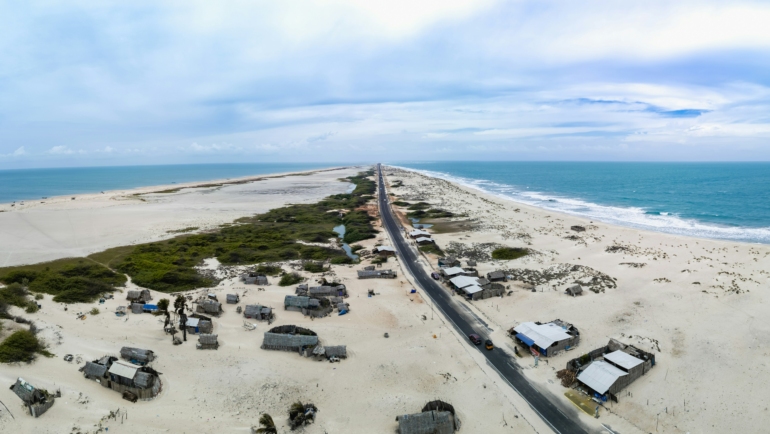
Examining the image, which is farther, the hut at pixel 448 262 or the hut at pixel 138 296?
the hut at pixel 448 262

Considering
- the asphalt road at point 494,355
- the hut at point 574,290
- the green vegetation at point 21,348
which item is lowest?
the asphalt road at point 494,355

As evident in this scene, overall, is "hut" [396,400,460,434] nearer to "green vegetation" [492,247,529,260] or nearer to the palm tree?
the palm tree

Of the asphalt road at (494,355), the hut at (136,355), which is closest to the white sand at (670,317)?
the asphalt road at (494,355)

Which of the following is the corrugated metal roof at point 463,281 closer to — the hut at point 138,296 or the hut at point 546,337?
the hut at point 546,337

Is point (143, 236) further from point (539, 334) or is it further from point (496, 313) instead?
point (539, 334)

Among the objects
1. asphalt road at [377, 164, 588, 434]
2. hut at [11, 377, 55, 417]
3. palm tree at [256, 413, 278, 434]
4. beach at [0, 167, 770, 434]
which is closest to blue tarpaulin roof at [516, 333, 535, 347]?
beach at [0, 167, 770, 434]

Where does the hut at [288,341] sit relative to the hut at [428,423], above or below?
above

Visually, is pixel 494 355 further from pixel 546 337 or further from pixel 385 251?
pixel 385 251

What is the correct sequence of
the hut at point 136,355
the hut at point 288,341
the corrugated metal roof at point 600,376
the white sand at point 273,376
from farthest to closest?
the hut at point 288,341 → the hut at point 136,355 → the corrugated metal roof at point 600,376 → the white sand at point 273,376
